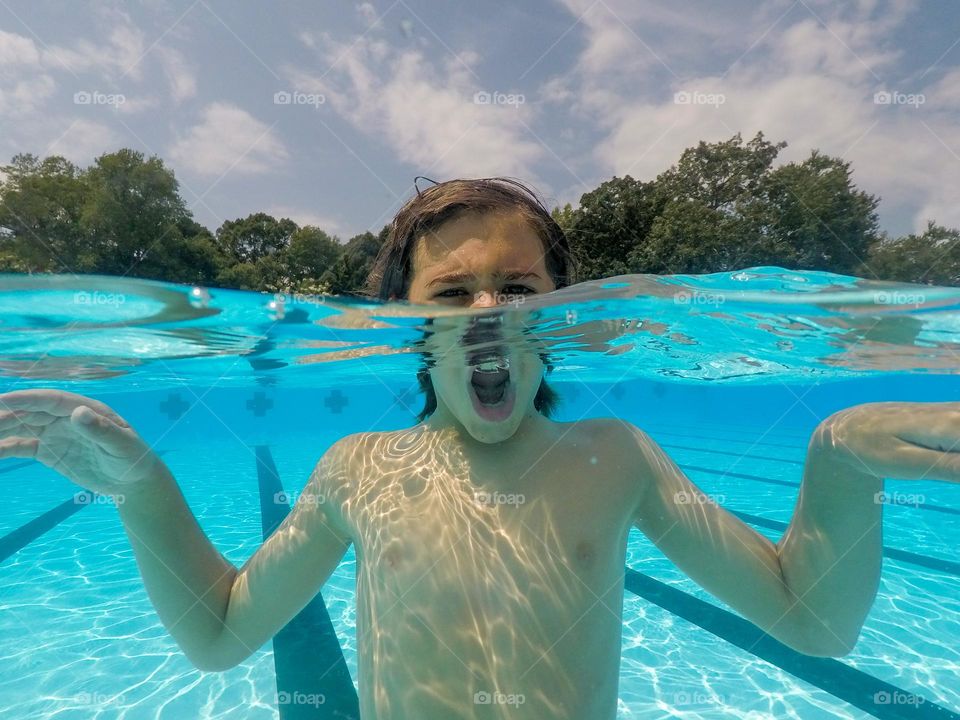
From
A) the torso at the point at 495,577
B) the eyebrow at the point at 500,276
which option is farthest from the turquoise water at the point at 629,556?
the torso at the point at 495,577

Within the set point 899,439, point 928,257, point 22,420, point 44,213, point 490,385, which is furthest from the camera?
point 44,213

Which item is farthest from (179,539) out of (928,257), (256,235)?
(256,235)

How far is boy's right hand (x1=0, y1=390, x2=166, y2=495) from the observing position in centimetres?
193

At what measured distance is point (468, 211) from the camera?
115 inches

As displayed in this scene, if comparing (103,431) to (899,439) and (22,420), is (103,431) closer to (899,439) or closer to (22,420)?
(22,420)

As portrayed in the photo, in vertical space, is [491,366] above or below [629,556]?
above

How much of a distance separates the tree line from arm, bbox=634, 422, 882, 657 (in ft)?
98.7

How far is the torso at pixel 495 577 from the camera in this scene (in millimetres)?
1994

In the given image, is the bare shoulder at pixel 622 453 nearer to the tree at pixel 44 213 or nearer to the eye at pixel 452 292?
the eye at pixel 452 292

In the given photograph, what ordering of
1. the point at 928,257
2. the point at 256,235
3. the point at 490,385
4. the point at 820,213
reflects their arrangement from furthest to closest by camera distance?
the point at 256,235
the point at 820,213
the point at 928,257
the point at 490,385

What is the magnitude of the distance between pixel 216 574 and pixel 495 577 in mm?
1255

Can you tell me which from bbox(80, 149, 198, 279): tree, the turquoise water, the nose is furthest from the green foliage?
bbox(80, 149, 198, 279): tree

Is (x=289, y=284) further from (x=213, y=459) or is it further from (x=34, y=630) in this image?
(x=34, y=630)

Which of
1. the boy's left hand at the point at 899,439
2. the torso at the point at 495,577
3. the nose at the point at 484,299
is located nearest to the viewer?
the boy's left hand at the point at 899,439
